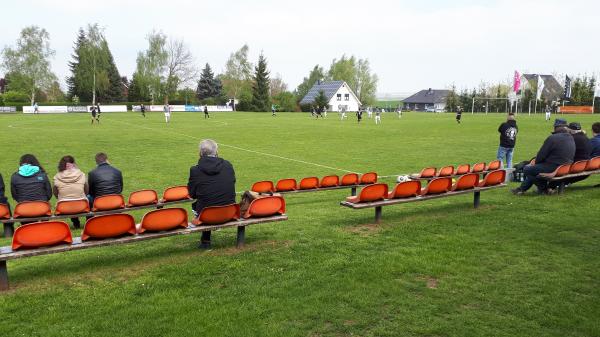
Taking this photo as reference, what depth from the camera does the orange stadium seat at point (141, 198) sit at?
9.33 metres

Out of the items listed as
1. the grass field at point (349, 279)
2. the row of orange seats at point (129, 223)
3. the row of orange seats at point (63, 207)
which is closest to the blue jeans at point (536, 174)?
the grass field at point (349, 279)

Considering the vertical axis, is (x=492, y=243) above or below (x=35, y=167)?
below

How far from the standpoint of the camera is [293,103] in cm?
9119

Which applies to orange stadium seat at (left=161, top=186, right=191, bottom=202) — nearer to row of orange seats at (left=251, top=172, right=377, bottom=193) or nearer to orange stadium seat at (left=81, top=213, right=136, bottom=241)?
row of orange seats at (left=251, top=172, right=377, bottom=193)

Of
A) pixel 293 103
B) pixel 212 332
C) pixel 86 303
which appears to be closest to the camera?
pixel 212 332

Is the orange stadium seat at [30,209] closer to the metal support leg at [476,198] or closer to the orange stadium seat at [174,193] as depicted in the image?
the orange stadium seat at [174,193]

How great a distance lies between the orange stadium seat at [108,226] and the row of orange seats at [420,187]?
351 centimetres

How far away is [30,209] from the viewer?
8.13m

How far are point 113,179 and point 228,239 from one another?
336cm

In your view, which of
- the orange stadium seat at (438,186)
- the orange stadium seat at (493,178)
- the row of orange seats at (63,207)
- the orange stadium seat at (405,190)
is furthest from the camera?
the orange stadium seat at (493,178)

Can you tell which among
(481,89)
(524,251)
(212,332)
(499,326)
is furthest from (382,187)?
(481,89)

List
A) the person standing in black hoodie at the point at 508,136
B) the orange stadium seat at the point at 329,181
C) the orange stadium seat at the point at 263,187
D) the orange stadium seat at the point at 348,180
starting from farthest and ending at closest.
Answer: the person standing in black hoodie at the point at 508,136
the orange stadium seat at the point at 348,180
the orange stadium seat at the point at 329,181
the orange stadium seat at the point at 263,187

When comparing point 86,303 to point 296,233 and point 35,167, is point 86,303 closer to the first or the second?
point 296,233

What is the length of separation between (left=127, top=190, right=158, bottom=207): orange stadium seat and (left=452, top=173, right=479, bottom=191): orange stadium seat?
5.84 meters
